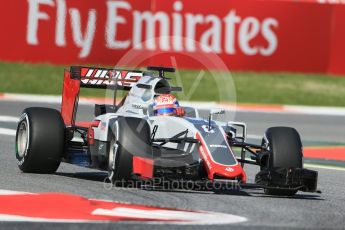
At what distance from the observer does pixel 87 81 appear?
1272 cm

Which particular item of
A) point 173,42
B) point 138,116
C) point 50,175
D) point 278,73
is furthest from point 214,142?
point 278,73

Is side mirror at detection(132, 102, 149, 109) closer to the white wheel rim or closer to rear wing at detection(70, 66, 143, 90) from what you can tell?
rear wing at detection(70, 66, 143, 90)

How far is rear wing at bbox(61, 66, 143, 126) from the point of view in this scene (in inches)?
497

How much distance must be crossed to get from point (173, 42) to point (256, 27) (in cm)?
218

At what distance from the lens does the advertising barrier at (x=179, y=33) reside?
23.7 meters

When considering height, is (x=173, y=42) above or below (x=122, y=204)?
above

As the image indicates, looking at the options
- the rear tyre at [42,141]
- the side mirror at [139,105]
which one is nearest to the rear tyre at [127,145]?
the side mirror at [139,105]

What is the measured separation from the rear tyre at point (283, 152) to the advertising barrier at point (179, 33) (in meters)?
12.7

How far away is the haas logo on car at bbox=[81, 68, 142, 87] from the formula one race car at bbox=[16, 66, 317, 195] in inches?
19.3

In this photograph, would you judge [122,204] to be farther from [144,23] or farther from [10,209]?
[144,23]

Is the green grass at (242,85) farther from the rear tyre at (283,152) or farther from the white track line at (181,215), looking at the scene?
the white track line at (181,215)

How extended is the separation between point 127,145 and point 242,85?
49.3 feet

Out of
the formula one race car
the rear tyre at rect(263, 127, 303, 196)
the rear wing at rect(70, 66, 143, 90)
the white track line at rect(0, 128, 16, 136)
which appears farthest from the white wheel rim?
the white track line at rect(0, 128, 16, 136)

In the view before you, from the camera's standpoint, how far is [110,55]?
2431 centimetres
